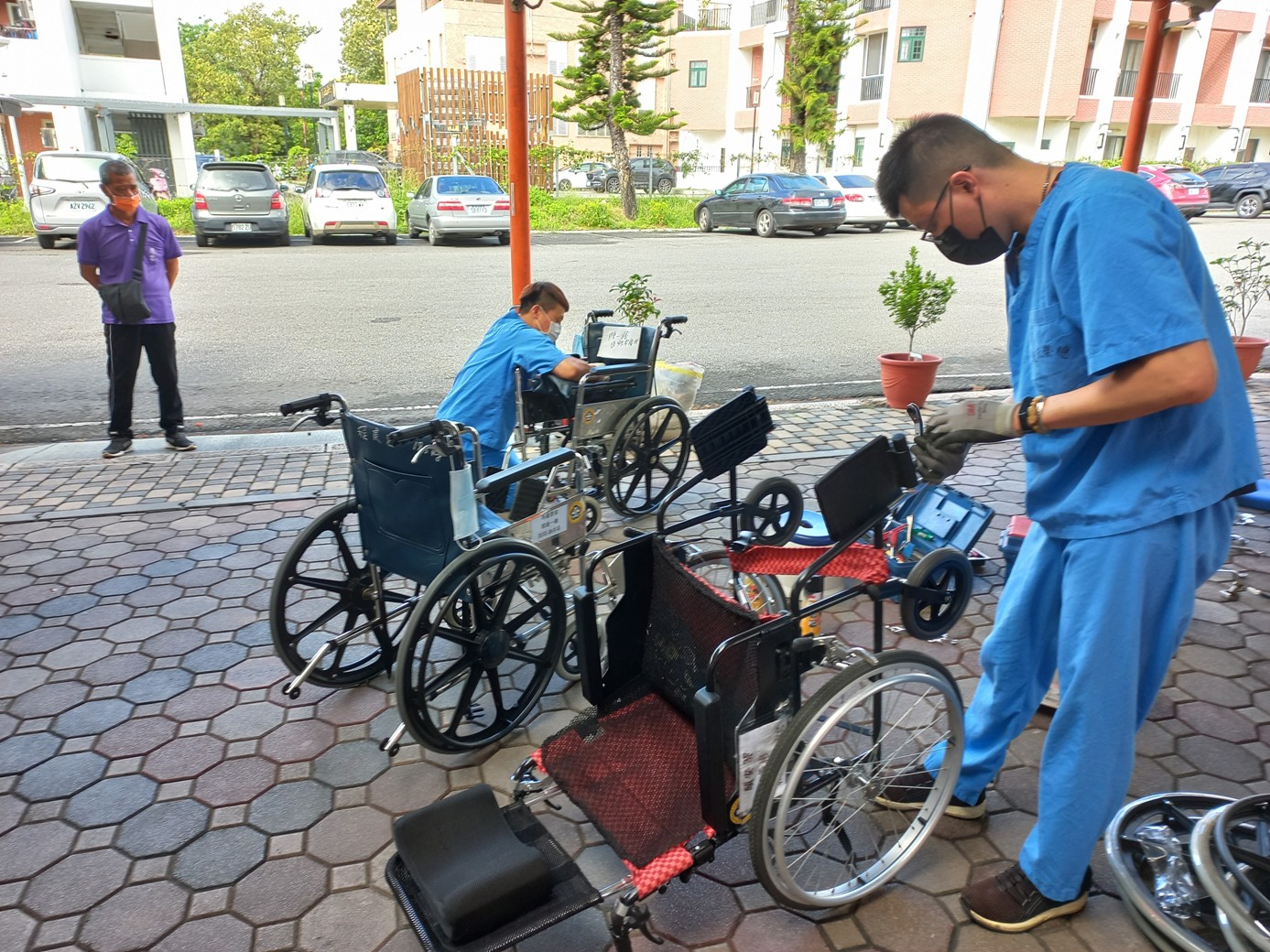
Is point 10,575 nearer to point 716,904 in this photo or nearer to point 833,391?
point 716,904

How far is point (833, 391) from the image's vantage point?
278 inches

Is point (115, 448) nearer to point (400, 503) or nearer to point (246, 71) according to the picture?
Answer: point (400, 503)

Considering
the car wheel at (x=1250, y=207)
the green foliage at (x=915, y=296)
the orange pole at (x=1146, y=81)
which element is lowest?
the green foliage at (x=915, y=296)

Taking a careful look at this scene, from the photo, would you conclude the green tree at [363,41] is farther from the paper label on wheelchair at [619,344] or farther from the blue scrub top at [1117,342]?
the blue scrub top at [1117,342]

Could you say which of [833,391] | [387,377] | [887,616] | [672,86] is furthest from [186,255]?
[672,86]

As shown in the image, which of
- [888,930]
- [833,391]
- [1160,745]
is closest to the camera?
[888,930]

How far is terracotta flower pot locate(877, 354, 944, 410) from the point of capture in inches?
244

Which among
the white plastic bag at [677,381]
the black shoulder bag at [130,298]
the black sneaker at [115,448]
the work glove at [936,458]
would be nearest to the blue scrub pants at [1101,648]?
the work glove at [936,458]

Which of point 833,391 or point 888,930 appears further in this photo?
point 833,391

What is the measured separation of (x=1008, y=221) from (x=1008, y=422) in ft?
1.50

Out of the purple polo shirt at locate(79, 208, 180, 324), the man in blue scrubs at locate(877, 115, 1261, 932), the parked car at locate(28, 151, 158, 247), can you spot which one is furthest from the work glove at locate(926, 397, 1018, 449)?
the parked car at locate(28, 151, 158, 247)

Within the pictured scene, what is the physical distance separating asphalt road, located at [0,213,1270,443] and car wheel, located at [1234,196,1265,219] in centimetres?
860

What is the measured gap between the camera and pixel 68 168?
14.6 metres

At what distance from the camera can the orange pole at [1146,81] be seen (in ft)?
18.1
